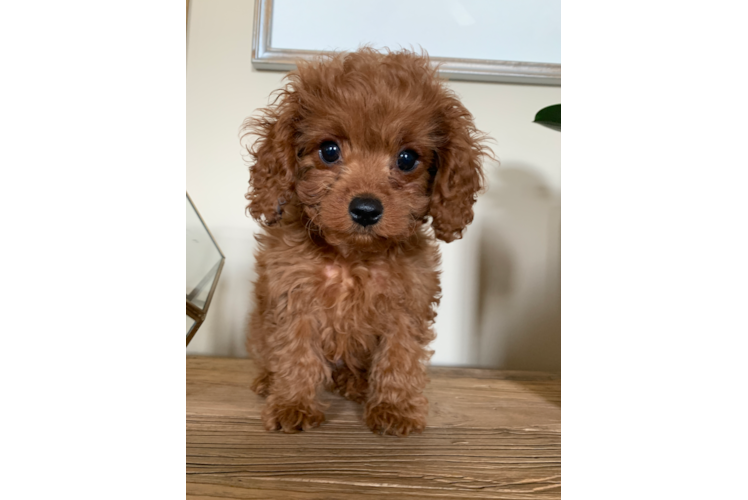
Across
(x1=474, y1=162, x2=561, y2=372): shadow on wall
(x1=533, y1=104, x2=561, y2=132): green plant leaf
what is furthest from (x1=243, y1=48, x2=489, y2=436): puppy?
(x1=474, y1=162, x2=561, y2=372): shadow on wall

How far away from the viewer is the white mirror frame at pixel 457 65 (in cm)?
143

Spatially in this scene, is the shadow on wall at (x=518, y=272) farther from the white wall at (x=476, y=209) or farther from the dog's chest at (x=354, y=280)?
the dog's chest at (x=354, y=280)

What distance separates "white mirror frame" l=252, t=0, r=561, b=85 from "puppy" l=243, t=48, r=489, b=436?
0.31 m

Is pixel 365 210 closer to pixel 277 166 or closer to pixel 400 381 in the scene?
pixel 277 166

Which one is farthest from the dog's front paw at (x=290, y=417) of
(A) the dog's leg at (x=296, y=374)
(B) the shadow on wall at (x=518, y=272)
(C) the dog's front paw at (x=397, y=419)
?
(B) the shadow on wall at (x=518, y=272)

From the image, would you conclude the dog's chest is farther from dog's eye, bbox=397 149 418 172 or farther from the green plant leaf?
the green plant leaf

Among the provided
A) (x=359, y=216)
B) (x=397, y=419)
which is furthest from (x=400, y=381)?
(x=359, y=216)

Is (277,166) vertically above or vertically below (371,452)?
above

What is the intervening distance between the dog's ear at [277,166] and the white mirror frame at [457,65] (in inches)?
15.0

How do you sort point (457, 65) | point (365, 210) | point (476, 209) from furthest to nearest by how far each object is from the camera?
→ 1. point (476, 209)
2. point (457, 65)
3. point (365, 210)

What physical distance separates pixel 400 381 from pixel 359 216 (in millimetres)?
449

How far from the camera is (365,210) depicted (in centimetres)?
102
